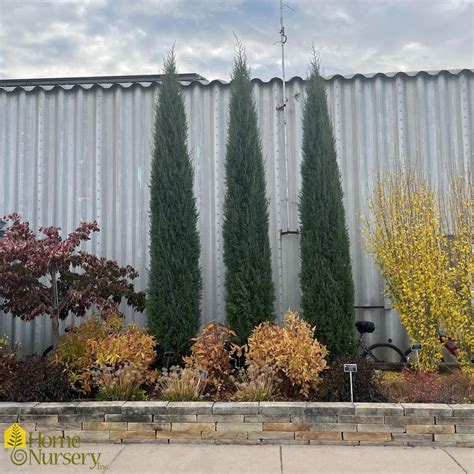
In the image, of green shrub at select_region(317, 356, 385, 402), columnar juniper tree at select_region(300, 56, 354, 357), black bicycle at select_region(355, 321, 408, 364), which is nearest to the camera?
green shrub at select_region(317, 356, 385, 402)

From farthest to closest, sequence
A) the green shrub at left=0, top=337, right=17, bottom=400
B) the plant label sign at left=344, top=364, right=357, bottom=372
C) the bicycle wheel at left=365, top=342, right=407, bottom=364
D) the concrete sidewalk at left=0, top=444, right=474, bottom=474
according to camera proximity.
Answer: the bicycle wheel at left=365, top=342, right=407, bottom=364 < the green shrub at left=0, top=337, right=17, bottom=400 < the plant label sign at left=344, top=364, right=357, bottom=372 < the concrete sidewalk at left=0, top=444, right=474, bottom=474

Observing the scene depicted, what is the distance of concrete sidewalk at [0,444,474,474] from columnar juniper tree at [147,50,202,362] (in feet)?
5.50

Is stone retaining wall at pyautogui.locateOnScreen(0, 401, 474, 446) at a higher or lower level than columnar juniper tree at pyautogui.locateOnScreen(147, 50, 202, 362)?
lower

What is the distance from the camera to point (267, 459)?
392cm

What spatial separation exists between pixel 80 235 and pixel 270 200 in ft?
8.89

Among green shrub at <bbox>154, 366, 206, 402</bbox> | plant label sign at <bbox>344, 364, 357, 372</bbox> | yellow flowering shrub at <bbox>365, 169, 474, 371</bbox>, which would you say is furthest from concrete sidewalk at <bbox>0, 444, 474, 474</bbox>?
yellow flowering shrub at <bbox>365, 169, 474, 371</bbox>

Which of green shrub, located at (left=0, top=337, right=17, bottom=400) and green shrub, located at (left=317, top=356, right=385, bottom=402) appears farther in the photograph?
green shrub, located at (left=0, top=337, right=17, bottom=400)

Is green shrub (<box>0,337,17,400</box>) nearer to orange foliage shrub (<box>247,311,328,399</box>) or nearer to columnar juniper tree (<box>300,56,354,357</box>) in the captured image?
orange foliage shrub (<box>247,311,328,399</box>)

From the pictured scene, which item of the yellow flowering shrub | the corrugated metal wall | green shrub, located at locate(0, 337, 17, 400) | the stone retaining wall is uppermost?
the corrugated metal wall

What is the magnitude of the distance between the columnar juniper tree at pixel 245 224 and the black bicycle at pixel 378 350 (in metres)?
1.38

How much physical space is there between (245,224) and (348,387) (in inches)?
91.3

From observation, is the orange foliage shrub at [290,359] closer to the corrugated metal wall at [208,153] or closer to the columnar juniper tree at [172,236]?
the columnar juniper tree at [172,236]

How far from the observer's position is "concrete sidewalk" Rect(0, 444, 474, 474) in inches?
147

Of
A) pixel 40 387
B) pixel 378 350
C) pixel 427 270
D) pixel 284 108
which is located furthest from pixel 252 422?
pixel 284 108
